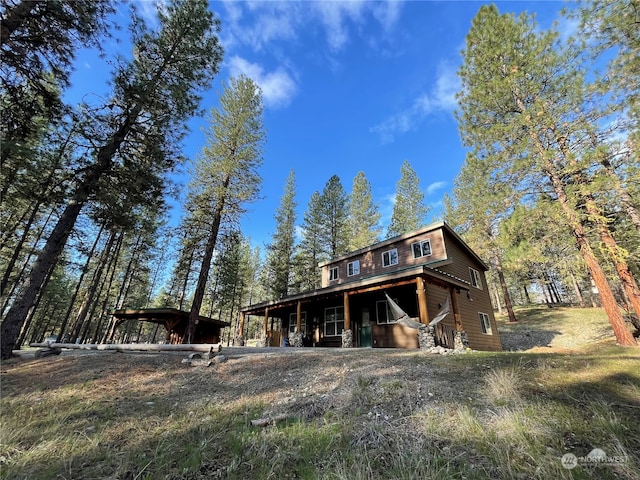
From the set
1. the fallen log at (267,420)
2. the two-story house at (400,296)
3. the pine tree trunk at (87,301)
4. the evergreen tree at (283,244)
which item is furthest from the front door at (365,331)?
the pine tree trunk at (87,301)

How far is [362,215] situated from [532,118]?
50.9 feet

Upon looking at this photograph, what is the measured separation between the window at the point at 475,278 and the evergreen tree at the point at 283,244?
15.0 meters

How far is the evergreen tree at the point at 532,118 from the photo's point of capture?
370 inches

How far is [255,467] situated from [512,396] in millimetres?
3550

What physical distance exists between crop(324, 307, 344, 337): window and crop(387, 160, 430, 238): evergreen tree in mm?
11451

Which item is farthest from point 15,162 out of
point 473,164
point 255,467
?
point 473,164

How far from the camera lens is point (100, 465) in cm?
303

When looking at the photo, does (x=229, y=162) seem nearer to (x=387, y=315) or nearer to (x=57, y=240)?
(x=57, y=240)

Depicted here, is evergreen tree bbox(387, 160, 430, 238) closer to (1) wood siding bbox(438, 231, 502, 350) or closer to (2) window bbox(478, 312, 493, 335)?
(1) wood siding bbox(438, 231, 502, 350)

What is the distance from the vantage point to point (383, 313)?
13.4m

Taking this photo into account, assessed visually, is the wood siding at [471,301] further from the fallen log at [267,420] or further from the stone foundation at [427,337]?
the fallen log at [267,420]

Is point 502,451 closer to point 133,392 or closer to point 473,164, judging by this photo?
point 133,392

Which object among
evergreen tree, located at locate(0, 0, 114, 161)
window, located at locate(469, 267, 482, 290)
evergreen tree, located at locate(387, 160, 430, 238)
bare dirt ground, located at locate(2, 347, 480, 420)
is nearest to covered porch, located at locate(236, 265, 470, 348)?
window, located at locate(469, 267, 482, 290)

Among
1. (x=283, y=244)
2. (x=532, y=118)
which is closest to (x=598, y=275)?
(x=532, y=118)
